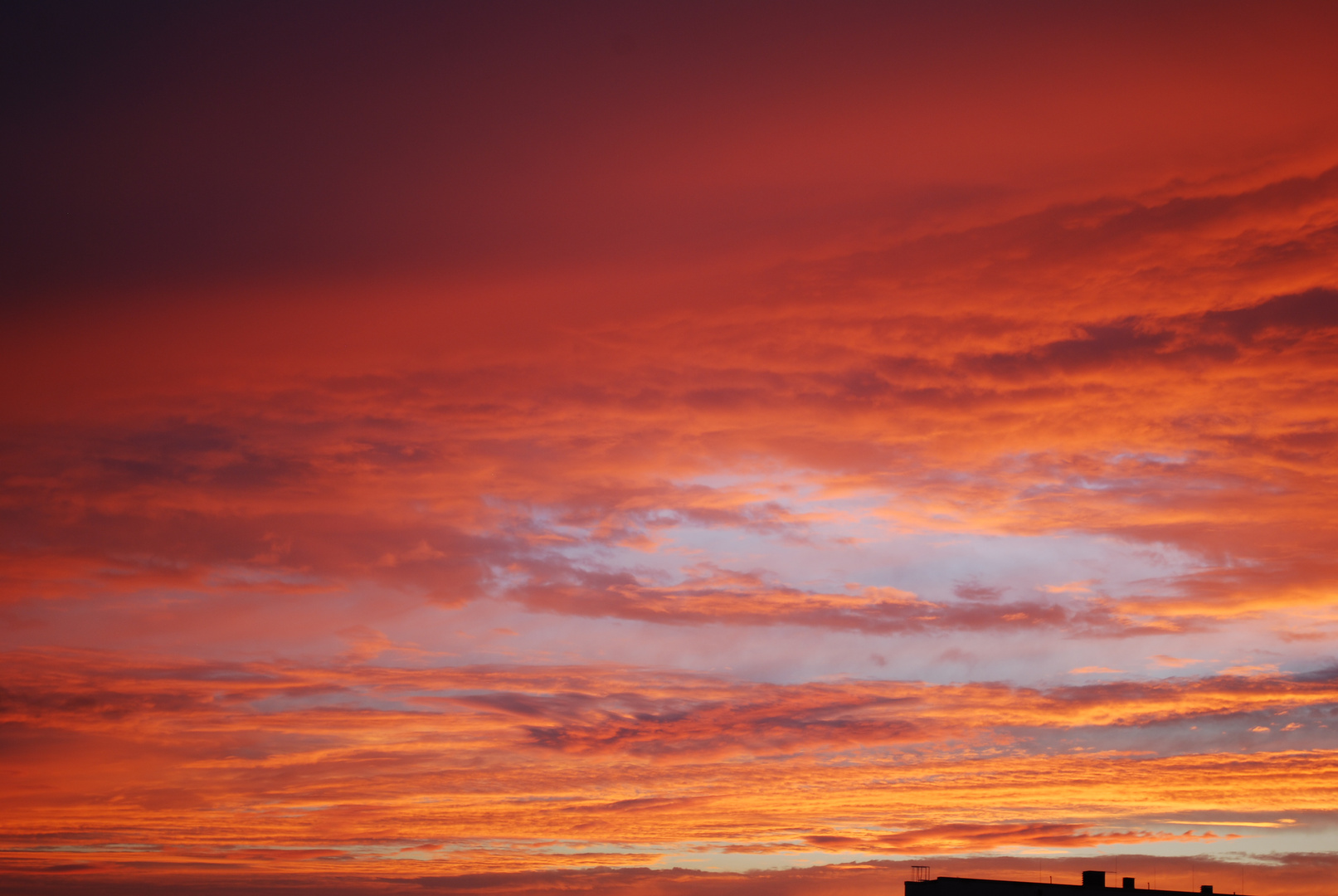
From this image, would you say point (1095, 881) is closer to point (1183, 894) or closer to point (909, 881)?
point (1183, 894)

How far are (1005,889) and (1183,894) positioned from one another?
16.7 meters

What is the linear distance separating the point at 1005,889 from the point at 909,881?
1033cm

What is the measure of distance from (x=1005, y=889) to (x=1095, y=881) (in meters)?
8.43

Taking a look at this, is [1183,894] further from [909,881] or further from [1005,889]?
[909,881]

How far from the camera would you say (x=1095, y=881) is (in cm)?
13100

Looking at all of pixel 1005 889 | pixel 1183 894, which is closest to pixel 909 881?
pixel 1005 889

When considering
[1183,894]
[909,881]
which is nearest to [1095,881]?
[1183,894]

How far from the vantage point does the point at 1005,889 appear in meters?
132

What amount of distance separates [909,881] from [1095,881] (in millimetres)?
17991

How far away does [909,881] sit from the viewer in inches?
5438

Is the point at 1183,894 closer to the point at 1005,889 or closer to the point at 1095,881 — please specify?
the point at 1095,881

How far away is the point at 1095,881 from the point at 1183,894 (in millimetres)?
8428

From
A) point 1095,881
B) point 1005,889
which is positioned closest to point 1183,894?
point 1095,881
